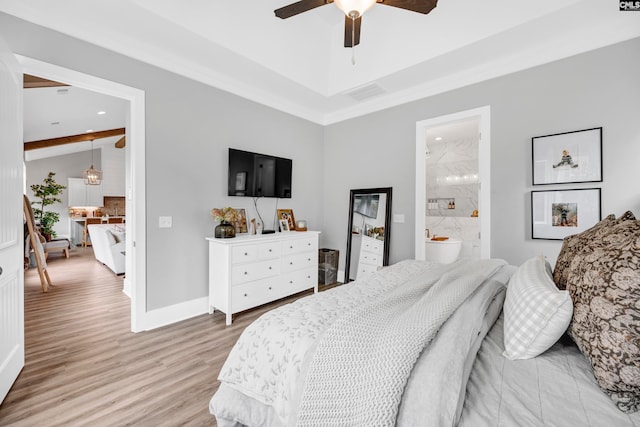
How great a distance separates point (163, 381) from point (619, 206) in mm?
3760

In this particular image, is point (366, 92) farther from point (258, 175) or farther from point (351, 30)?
point (258, 175)

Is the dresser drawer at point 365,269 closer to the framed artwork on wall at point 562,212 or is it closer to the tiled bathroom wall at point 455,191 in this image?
the framed artwork on wall at point 562,212

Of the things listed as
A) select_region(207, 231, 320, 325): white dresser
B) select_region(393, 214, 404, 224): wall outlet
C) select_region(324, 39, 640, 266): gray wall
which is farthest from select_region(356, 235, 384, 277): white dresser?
select_region(207, 231, 320, 325): white dresser

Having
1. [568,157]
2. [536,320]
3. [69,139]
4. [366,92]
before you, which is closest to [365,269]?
[366,92]

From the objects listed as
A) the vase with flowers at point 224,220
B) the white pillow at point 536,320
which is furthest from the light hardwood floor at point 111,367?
the white pillow at point 536,320

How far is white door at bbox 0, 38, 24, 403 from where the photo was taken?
1.70 meters

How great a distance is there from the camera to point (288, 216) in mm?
4074

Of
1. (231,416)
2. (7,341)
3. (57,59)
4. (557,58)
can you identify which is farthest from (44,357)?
(557,58)

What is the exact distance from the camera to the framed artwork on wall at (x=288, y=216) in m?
3.99

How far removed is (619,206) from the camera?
2.31m

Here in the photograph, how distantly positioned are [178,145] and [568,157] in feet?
12.2

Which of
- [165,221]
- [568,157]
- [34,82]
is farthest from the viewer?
[34,82]

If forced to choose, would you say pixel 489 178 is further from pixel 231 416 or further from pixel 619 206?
pixel 231 416

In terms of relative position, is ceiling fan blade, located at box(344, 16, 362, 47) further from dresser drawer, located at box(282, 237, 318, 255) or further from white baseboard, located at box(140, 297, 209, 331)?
white baseboard, located at box(140, 297, 209, 331)
